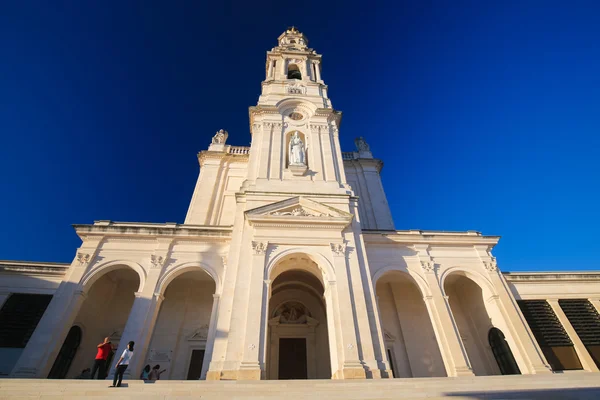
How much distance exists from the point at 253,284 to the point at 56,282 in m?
10.9

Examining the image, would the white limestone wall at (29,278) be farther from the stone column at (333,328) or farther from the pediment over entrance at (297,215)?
the stone column at (333,328)

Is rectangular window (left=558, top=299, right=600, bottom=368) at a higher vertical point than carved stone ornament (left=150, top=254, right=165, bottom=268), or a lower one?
lower

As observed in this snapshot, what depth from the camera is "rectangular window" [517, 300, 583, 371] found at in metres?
15.1

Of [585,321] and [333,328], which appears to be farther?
[585,321]

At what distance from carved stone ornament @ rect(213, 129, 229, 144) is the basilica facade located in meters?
8.58

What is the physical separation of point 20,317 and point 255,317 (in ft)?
39.9

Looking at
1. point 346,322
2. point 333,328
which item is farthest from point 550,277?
point 333,328

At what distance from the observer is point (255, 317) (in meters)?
12.1

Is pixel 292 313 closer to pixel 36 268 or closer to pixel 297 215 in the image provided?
pixel 297 215

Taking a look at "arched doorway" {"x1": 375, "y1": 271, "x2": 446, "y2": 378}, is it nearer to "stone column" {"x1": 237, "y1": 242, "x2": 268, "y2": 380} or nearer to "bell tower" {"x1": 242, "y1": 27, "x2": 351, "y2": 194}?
"bell tower" {"x1": 242, "y1": 27, "x2": 351, "y2": 194}

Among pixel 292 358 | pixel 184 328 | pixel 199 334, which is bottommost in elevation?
pixel 292 358

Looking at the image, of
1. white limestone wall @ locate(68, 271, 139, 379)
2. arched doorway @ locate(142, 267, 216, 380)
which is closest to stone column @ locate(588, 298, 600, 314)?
arched doorway @ locate(142, 267, 216, 380)

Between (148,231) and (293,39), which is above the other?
(293,39)

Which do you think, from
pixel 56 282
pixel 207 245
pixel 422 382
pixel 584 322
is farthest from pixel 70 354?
pixel 584 322
